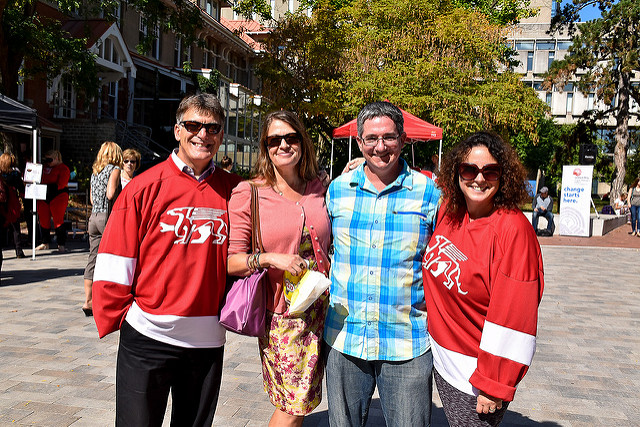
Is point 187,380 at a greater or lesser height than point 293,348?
lesser

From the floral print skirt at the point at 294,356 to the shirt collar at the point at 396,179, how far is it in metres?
0.57

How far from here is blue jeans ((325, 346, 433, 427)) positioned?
2279 millimetres

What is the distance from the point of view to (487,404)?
1.97 m

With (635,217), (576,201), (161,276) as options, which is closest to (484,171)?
(161,276)

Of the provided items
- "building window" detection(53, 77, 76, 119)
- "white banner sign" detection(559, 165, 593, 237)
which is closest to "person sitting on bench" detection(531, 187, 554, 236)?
"white banner sign" detection(559, 165, 593, 237)

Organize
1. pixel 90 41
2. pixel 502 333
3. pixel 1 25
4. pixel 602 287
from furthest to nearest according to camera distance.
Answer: pixel 90 41, pixel 1 25, pixel 602 287, pixel 502 333

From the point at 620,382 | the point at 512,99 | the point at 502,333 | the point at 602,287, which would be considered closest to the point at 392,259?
the point at 502,333

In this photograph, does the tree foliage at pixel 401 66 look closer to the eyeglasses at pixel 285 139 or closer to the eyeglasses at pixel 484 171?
the eyeglasses at pixel 285 139

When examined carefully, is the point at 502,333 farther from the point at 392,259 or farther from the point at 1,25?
the point at 1,25

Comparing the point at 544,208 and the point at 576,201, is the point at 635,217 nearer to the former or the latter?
the point at 576,201

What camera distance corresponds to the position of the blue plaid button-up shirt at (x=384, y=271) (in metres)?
2.30

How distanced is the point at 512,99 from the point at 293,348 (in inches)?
779

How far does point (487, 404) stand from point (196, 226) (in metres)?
1.34

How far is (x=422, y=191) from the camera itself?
2363 millimetres
